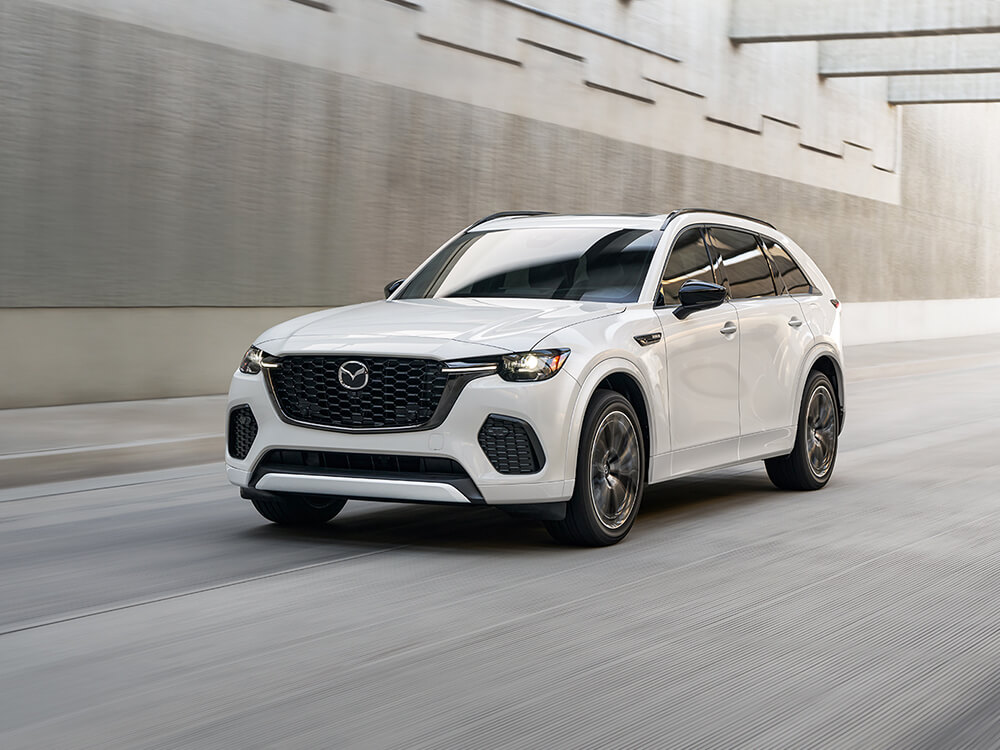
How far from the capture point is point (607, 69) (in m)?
25.2

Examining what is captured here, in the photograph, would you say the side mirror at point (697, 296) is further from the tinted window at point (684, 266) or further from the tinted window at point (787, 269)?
the tinted window at point (787, 269)

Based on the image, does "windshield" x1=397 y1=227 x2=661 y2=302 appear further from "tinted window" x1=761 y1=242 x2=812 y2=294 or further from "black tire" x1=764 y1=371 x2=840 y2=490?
"black tire" x1=764 y1=371 x2=840 y2=490

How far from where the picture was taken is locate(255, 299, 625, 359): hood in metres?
6.90

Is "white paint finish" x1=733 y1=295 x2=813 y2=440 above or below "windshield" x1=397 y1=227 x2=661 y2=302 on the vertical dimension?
below

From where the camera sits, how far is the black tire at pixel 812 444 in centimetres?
966

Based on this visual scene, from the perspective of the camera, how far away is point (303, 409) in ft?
23.4

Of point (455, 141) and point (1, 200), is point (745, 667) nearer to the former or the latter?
point (1, 200)

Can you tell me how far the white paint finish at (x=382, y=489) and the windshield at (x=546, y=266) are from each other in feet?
5.22

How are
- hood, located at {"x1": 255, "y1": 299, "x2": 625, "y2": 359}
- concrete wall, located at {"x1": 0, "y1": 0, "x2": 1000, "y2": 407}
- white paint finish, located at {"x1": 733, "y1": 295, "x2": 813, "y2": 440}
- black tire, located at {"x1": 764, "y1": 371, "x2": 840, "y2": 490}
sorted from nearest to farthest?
hood, located at {"x1": 255, "y1": 299, "x2": 625, "y2": 359}, white paint finish, located at {"x1": 733, "y1": 295, "x2": 813, "y2": 440}, black tire, located at {"x1": 764, "y1": 371, "x2": 840, "y2": 490}, concrete wall, located at {"x1": 0, "y1": 0, "x2": 1000, "y2": 407}

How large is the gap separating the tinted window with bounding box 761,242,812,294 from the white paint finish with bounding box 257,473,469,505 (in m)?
3.81

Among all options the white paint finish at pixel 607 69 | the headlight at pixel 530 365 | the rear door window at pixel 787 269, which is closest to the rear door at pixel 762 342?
the rear door window at pixel 787 269

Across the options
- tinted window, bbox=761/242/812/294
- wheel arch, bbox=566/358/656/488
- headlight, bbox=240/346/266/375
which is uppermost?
tinted window, bbox=761/242/812/294

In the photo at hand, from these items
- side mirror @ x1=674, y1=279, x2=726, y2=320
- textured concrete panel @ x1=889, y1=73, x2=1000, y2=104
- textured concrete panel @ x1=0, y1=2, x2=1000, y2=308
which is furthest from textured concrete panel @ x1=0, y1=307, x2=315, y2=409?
textured concrete panel @ x1=889, y1=73, x2=1000, y2=104

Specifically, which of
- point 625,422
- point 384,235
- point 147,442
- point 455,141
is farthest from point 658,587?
point 455,141
